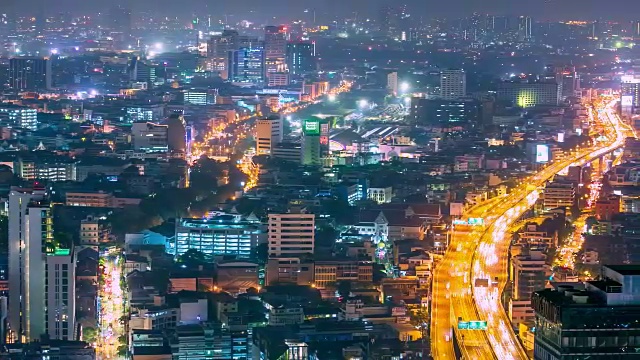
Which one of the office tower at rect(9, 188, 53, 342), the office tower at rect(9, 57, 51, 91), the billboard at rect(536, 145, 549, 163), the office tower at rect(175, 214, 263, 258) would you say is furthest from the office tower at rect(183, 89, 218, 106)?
the office tower at rect(9, 188, 53, 342)

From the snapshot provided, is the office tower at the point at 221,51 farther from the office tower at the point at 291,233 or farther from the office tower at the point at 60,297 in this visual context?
the office tower at the point at 60,297

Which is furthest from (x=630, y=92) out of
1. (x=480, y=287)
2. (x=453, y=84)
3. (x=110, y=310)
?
(x=110, y=310)

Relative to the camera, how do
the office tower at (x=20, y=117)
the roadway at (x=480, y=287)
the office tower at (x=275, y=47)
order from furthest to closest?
1. the office tower at (x=275, y=47)
2. the office tower at (x=20, y=117)
3. the roadway at (x=480, y=287)

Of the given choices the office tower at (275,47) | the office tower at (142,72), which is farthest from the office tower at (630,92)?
the office tower at (142,72)

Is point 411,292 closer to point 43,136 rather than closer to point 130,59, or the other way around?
point 43,136

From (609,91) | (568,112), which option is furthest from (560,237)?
(609,91)

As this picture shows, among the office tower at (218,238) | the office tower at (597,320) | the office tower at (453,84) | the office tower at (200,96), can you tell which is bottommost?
the office tower at (218,238)
